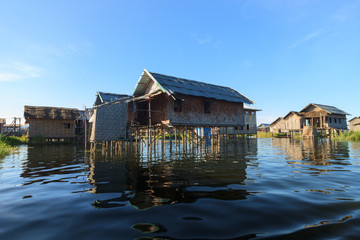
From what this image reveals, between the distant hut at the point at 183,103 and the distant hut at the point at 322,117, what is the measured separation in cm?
1974

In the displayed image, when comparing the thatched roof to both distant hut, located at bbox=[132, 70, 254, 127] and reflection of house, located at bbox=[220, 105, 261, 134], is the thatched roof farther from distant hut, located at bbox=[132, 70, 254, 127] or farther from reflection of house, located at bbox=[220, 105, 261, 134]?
reflection of house, located at bbox=[220, 105, 261, 134]

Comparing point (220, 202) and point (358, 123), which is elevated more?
point (358, 123)

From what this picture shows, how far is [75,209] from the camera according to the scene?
3490 millimetres

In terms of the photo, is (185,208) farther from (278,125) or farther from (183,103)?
(278,125)

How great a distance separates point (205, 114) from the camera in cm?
1650

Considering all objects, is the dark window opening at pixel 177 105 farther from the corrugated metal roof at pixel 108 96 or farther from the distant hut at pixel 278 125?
the distant hut at pixel 278 125

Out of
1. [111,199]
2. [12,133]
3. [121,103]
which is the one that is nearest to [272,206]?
[111,199]

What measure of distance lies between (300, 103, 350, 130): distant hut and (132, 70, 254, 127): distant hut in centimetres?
1974

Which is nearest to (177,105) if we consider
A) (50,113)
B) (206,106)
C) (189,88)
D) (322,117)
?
(189,88)

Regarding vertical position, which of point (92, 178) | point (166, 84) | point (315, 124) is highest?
point (166, 84)

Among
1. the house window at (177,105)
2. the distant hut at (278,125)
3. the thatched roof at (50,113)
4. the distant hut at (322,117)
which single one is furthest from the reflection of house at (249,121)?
the thatched roof at (50,113)

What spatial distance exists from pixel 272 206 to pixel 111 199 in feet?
10.3

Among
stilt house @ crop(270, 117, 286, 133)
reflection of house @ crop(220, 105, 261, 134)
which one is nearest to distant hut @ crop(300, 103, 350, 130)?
stilt house @ crop(270, 117, 286, 133)

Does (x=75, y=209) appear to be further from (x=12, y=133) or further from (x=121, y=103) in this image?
(x=12, y=133)
